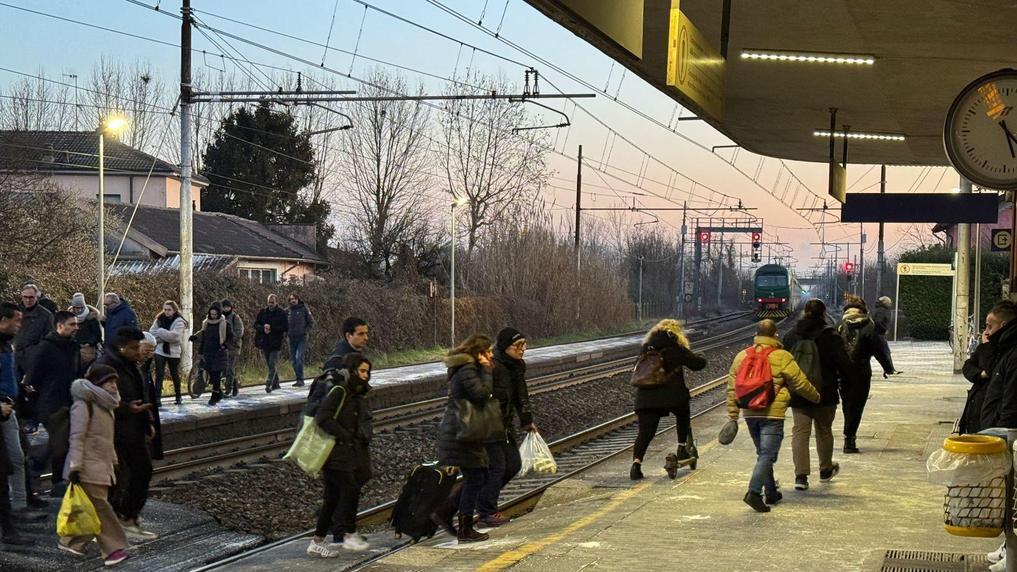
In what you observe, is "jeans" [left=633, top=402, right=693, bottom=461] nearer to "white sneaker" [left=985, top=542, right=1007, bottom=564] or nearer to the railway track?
"white sneaker" [left=985, top=542, right=1007, bottom=564]

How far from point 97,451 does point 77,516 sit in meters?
0.47

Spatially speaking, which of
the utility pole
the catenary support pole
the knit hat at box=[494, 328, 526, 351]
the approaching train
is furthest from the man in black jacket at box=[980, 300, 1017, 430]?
the approaching train

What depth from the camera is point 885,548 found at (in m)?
8.28

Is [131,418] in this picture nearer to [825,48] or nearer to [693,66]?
[693,66]

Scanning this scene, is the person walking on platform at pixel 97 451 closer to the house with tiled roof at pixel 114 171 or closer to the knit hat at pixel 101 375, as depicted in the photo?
the knit hat at pixel 101 375

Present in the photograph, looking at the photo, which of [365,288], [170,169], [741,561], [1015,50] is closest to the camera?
[741,561]

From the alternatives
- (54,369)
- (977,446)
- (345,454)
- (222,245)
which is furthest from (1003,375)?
(222,245)

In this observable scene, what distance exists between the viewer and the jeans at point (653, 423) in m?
11.7

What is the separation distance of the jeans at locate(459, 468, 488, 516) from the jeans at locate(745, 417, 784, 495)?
2.14m

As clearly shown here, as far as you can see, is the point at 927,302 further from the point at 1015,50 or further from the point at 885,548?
the point at 885,548

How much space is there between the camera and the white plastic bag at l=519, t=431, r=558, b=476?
33.9 feet

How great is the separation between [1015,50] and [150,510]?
29.0 feet

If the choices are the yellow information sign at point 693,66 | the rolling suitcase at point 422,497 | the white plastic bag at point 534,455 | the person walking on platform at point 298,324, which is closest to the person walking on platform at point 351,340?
the rolling suitcase at point 422,497

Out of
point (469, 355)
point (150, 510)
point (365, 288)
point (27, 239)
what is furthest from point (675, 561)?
point (365, 288)
